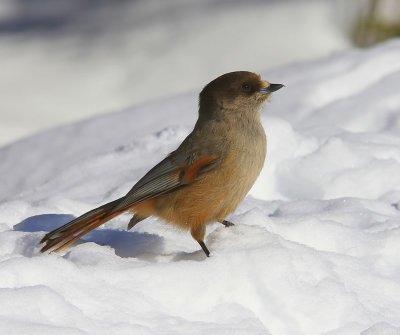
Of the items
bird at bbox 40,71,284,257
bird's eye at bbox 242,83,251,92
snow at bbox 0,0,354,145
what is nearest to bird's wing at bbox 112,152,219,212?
bird at bbox 40,71,284,257

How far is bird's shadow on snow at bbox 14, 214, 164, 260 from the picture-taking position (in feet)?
13.2

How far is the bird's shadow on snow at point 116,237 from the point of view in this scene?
4016 mm

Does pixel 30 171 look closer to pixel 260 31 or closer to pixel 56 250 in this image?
pixel 56 250

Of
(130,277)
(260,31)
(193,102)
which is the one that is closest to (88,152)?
(193,102)

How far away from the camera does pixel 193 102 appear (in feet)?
22.4

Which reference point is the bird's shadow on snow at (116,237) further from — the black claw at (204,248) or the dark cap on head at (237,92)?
the dark cap on head at (237,92)

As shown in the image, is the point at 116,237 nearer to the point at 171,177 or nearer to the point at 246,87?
the point at 171,177

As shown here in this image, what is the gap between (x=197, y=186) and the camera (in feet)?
12.9

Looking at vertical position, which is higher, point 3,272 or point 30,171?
point 3,272

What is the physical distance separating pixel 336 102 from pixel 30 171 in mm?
2134

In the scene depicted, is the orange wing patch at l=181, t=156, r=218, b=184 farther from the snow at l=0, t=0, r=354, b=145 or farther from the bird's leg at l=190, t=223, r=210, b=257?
the snow at l=0, t=0, r=354, b=145

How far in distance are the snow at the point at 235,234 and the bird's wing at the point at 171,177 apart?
236 millimetres

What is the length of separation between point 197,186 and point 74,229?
53cm

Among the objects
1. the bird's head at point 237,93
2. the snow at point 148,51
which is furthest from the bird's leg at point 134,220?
the snow at point 148,51
